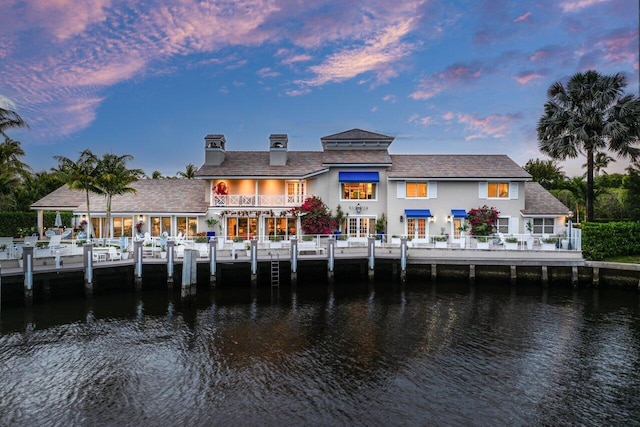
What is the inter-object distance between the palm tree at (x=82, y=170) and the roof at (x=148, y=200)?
3400 mm

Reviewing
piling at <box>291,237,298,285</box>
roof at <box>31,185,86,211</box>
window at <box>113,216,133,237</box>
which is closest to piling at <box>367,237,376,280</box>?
piling at <box>291,237,298,285</box>

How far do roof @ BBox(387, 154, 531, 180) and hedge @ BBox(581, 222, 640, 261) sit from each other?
672cm

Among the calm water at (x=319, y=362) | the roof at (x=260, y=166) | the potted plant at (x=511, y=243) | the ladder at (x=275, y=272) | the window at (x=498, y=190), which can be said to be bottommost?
the calm water at (x=319, y=362)

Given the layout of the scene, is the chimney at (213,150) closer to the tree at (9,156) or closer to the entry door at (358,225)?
the entry door at (358,225)


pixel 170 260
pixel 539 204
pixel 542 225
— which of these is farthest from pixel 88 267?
pixel 539 204

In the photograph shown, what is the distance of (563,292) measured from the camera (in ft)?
74.3

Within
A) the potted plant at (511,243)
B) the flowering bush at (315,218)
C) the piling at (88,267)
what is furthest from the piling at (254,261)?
the potted plant at (511,243)

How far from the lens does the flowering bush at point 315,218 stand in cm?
2953

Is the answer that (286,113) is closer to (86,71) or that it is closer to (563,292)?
(86,71)

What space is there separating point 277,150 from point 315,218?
25.0ft

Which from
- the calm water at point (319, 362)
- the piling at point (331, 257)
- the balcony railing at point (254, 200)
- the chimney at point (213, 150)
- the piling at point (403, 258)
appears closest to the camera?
the calm water at point (319, 362)

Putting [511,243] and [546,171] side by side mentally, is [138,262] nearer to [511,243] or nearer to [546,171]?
[511,243]

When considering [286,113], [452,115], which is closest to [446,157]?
[452,115]

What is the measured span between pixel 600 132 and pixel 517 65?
26.9 ft
